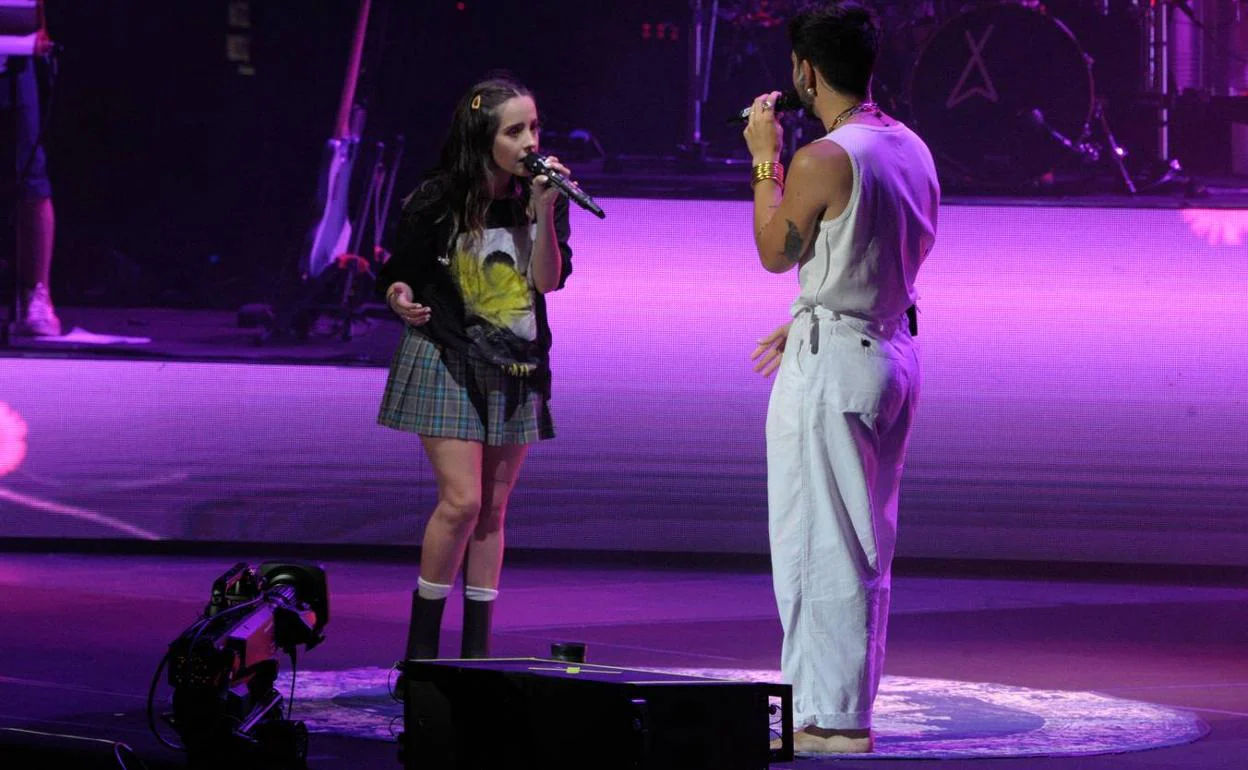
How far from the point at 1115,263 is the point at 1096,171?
0.33 meters

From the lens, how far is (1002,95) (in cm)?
668

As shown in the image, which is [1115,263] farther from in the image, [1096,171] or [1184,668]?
[1184,668]

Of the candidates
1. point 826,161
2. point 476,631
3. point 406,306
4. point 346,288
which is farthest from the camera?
point 346,288

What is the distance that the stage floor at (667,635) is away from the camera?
4.08m

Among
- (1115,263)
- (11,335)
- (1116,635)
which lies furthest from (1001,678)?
(11,335)

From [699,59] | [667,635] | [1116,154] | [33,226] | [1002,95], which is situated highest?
[699,59]

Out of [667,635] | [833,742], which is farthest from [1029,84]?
[833,742]

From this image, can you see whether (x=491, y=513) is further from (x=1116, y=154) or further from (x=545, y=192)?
(x=1116, y=154)

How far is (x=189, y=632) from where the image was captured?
10.1 ft

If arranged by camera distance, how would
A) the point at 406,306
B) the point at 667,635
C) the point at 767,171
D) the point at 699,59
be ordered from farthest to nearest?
the point at 699,59 → the point at 667,635 → the point at 406,306 → the point at 767,171

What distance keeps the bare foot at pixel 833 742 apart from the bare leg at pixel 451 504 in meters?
1.00

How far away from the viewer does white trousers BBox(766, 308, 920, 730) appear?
12.1ft

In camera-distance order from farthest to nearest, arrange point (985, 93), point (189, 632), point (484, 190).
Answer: point (985, 93) → point (484, 190) → point (189, 632)

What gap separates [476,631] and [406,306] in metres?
0.77
